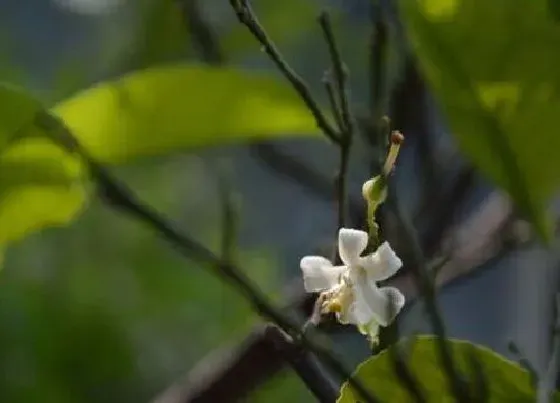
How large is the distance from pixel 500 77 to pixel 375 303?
12 centimetres

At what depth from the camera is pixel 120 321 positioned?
92 cm

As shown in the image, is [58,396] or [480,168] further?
[58,396]

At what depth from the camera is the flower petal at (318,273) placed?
0.32m

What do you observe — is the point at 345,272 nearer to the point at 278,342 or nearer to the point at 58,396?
the point at 278,342

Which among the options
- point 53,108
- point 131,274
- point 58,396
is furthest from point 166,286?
point 53,108

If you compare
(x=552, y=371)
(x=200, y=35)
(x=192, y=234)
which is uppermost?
(x=200, y=35)

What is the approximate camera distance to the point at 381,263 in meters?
0.31

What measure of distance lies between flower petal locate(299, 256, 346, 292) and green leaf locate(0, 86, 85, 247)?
0.13m

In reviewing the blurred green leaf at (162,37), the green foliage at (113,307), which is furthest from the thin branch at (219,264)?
the green foliage at (113,307)

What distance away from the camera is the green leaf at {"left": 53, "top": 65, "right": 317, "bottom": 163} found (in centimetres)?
40

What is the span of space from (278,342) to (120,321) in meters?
0.62

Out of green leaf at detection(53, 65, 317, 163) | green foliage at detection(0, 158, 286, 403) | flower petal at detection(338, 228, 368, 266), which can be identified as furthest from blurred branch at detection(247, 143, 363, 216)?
flower petal at detection(338, 228, 368, 266)

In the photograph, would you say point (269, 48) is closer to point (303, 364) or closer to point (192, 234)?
point (303, 364)

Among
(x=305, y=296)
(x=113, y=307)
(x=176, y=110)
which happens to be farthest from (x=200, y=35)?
(x=113, y=307)
